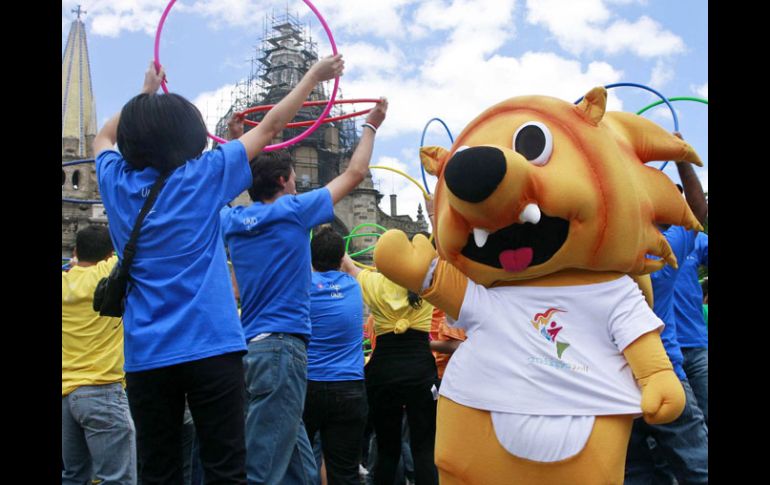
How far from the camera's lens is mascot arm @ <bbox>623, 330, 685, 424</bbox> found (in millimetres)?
2877

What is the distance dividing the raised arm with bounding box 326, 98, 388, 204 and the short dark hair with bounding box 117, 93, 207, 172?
2.53 ft

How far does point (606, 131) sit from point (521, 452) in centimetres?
143

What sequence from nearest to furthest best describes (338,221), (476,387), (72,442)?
(476,387) < (72,442) < (338,221)

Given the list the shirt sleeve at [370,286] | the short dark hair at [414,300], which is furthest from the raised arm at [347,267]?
the short dark hair at [414,300]

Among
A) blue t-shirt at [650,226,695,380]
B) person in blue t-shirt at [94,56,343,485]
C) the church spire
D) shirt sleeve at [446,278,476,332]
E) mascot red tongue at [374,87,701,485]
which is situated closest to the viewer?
person in blue t-shirt at [94,56,343,485]

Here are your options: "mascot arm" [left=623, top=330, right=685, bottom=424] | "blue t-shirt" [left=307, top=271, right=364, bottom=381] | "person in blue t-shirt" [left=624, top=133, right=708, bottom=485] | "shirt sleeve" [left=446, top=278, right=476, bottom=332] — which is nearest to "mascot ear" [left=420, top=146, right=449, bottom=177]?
"shirt sleeve" [left=446, top=278, right=476, bottom=332]

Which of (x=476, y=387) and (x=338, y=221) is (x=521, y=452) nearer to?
(x=476, y=387)

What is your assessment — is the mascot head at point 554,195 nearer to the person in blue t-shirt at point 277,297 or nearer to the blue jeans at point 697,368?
the person in blue t-shirt at point 277,297

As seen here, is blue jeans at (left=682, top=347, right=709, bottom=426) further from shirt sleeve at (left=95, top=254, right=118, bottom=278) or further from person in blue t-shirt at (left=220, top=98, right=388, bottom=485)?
shirt sleeve at (left=95, top=254, right=118, bottom=278)

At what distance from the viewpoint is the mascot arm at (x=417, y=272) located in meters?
3.33

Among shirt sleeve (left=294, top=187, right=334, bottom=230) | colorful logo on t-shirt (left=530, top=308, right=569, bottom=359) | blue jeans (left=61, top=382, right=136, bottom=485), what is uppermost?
shirt sleeve (left=294, top=187, right=334, bottom=230)

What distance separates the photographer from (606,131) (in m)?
3.22

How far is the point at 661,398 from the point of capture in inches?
114
